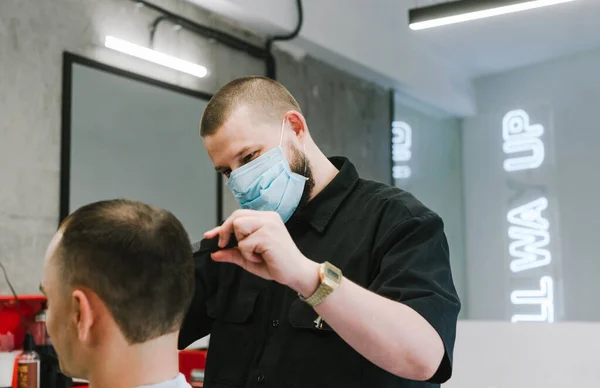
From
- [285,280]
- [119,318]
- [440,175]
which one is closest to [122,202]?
[119,318]

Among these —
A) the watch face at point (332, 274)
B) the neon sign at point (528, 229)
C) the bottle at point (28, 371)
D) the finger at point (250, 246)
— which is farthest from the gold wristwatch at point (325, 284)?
the neon sign at point (528, 229)

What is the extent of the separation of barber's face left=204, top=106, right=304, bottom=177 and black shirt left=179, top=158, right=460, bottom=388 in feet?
0.50

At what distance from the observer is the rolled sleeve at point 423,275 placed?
1.27 m

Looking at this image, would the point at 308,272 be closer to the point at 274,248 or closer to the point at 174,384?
the point at 274,248

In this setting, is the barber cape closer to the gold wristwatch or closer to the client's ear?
the client's ear

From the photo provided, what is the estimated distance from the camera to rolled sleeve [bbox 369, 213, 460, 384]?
1.27 meters

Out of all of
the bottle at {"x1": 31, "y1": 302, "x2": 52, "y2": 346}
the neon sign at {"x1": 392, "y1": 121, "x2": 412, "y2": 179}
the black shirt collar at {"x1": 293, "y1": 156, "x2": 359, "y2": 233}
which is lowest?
the bottle at {"x1": 31, "y1": 302, "x2": 52, "y2": 346}

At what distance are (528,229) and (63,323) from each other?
642 cm

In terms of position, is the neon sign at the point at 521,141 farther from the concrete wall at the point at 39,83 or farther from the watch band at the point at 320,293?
the watch band at the point at 320,293

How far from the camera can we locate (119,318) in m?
1.14

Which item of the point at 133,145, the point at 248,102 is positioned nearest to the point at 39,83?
the point at 133,145

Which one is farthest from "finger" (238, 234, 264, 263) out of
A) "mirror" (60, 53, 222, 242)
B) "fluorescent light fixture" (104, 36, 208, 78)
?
"fluorescent light fixture" (104, 36, 208, 78)

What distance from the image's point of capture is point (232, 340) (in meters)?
1.58

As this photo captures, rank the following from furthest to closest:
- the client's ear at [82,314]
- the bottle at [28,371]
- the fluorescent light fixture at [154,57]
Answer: the fluorescent light fixture at [154,57], the bottle at [28,371], the client's ear at [82,314]
